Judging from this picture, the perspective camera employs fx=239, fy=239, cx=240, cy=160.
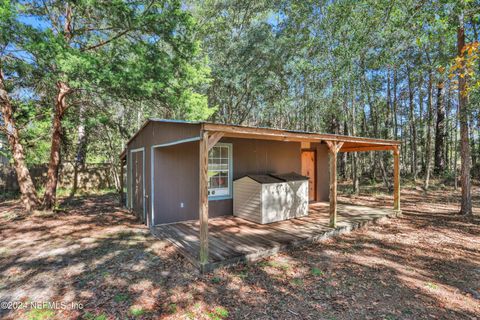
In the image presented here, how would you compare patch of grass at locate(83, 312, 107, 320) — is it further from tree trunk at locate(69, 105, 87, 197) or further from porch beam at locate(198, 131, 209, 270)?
tree trunk at locate(69, 105, 87, 197)

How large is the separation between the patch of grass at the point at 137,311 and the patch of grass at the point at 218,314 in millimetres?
733

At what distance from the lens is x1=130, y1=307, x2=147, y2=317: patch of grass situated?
263 centimetres

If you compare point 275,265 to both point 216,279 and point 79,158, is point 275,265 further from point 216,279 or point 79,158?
point 79,158

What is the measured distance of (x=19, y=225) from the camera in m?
6.13

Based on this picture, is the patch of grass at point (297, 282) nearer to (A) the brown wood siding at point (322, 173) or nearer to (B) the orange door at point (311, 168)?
(B) the orange door at point (311, 168)

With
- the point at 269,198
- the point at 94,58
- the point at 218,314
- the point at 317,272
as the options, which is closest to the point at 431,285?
the point at 317,272

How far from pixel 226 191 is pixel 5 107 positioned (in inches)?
265

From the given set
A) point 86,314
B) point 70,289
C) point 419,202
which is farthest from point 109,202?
point 419,202

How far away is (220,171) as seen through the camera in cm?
636

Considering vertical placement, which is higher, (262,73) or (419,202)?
(262,73)

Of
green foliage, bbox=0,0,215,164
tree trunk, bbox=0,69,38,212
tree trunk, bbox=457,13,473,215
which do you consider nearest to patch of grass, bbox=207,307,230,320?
green foliage, bbox=0,0,215,164

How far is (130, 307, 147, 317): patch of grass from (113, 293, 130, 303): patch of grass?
0.89 feet

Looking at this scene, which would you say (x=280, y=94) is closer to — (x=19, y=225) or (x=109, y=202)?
(x=109, y=202)

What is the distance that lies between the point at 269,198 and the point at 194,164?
6.73 ft
